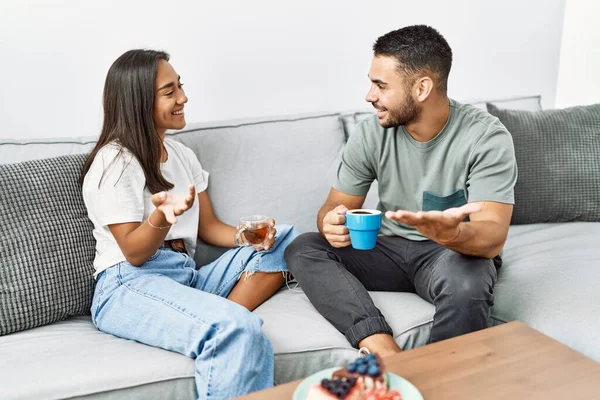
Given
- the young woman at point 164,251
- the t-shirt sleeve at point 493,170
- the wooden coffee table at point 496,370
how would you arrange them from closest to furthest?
the wooden coffee table at point 496,370, the young woman at point 164,251, the t-shirt sleeve at point 493,170

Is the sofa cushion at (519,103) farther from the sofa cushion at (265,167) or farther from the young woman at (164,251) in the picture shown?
the young woman at (164,251)

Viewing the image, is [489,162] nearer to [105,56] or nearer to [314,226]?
[314,226]

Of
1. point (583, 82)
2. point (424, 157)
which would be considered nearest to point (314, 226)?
point (424, 157)

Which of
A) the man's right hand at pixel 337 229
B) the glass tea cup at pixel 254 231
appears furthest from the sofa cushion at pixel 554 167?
the glass tea cup at pixel 254 231

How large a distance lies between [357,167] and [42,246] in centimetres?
94

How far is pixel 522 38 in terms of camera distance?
3.00 metres

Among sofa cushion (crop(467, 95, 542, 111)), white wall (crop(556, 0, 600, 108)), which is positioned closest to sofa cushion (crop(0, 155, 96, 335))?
sofa cushion (crop(467, 95, 542, 111))

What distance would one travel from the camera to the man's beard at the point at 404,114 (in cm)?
180

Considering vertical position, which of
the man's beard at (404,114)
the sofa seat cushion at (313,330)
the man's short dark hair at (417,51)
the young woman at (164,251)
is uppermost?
the man's short dark hair at (417,51)

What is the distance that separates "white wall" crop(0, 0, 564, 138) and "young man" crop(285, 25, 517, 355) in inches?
27.0

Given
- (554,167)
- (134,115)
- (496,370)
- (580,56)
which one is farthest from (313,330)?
(580,56)

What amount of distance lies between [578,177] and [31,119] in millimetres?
1965

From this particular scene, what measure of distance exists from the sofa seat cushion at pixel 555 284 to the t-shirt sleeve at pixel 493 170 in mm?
266

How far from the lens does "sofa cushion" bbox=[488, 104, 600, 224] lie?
223cm
